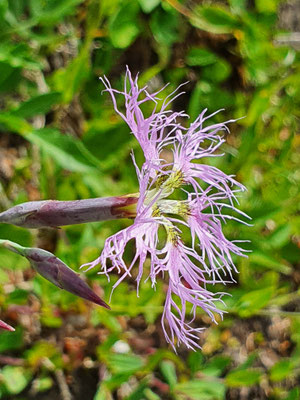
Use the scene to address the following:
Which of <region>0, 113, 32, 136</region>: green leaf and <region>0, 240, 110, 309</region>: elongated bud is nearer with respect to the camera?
<region>0, 240, 110, 309</region>: elongated bud

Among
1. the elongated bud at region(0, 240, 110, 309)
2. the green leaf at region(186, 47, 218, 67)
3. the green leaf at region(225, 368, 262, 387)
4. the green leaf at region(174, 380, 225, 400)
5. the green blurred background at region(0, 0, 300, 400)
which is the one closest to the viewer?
the elongated bud at region(0, 240, 110, 309)

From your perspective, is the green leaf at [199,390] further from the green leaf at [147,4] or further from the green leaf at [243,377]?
the green leaf at [147,4]

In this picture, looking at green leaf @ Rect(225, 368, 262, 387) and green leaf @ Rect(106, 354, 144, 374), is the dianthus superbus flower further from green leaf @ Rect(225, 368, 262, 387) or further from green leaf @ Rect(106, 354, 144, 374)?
green leaf @ Rect(225, 368, 262, 387)

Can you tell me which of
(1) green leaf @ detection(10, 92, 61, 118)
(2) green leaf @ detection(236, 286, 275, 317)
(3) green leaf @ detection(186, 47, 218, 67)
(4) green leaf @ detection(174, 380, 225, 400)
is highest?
(1) green leaf @ detection(10, 92, 61, 118)

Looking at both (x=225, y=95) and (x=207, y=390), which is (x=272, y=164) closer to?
(x=225, y=95)

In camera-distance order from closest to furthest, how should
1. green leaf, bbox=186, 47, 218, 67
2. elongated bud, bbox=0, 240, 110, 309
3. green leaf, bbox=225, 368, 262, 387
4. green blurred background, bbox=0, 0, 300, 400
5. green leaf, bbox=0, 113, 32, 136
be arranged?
elongated bud, bbox=0, 240, 110, 309
green leaf, bbox=0, 113, 32, 136
green blurred background, bbox=0, 0, 300, 400
green leaf, bbox=225, 368, 262, 387
green leaf, bbox=186, 47, 218, 67

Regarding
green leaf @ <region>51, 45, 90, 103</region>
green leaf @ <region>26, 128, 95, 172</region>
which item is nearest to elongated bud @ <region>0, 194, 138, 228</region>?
green leaf @ <region>26, 128, 95, 172</region>

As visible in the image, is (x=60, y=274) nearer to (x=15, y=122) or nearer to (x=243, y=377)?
(x=15, y=122)
